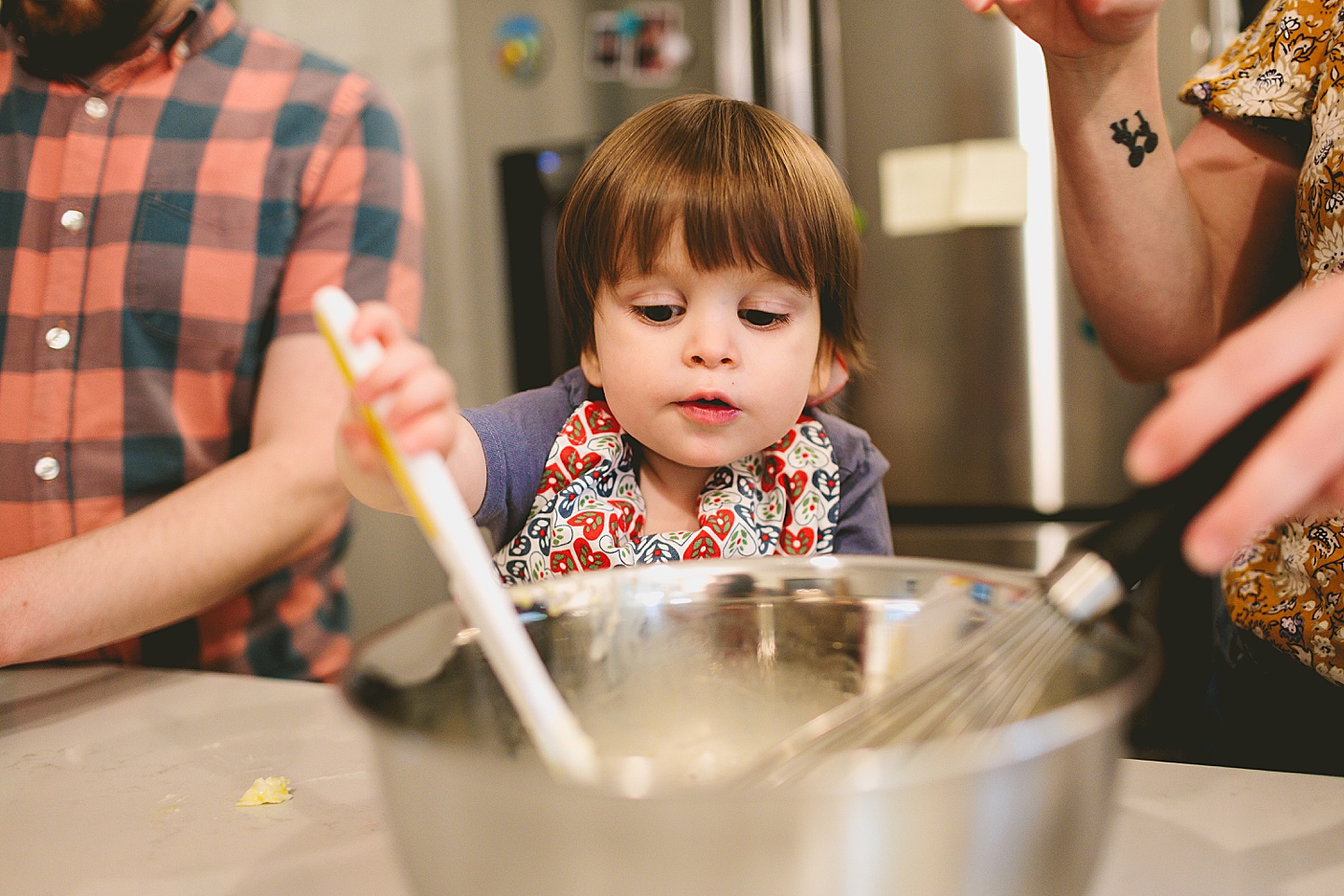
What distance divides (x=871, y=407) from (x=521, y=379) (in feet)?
2.43

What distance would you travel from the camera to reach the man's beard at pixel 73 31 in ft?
2.96

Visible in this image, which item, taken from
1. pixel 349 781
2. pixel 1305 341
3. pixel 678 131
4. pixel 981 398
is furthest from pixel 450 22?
pixel 1305 341

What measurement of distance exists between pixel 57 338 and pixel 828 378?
0.74m

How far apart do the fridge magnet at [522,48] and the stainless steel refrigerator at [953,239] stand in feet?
0.77

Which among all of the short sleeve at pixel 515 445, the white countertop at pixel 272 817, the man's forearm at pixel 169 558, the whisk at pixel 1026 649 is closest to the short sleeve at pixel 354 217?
the man's forearm at pixel 169 558

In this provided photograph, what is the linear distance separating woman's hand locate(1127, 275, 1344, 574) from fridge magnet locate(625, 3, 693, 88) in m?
1.71

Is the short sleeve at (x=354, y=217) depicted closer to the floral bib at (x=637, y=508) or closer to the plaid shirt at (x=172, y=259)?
the plaid shirt at (x=172, y=259)

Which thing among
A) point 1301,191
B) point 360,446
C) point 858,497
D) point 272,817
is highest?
point 1301,191

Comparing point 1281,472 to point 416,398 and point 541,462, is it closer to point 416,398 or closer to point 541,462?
point 416,398

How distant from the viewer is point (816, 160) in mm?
659

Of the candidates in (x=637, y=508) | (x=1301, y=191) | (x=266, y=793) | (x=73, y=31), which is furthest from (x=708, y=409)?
(x=73, y=31)

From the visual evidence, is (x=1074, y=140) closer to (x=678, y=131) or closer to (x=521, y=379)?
(x=678, y=131)

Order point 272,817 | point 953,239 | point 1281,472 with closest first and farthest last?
point 1281,472
point 272,817
point 953,239

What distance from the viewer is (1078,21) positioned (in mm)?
610
